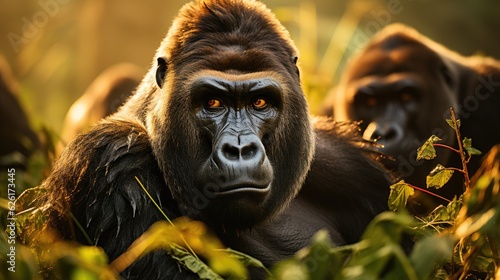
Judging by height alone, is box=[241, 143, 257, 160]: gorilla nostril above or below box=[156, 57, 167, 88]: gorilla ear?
below

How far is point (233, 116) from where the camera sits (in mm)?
3479

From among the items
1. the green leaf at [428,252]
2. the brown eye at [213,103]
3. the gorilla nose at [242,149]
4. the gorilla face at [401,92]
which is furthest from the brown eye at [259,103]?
the gorilla face at [401,92]

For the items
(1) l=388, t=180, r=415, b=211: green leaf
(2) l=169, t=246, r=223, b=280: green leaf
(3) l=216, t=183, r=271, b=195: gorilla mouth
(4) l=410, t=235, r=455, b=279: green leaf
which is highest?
(4) l=410, t=235, r=455, b=279: green leaf

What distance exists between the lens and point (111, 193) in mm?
3344

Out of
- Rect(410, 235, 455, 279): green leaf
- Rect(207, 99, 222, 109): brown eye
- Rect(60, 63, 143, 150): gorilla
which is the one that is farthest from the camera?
Rect(60, 63, 143, 150): gorilla

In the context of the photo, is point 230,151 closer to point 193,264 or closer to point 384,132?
point 193,264

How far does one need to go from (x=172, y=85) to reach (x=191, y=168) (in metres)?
0.41

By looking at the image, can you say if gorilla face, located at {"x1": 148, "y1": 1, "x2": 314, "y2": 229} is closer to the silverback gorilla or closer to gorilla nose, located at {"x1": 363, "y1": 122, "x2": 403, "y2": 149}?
the silverback gorilla

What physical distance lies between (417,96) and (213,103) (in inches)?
134

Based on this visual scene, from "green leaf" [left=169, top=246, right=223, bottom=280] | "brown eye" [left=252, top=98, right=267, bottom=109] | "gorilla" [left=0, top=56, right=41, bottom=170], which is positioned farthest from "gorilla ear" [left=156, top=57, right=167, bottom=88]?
"gorilla" [left=0, top=56, right=41, bottom=170]

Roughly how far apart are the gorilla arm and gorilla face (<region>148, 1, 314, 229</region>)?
0.32 feet

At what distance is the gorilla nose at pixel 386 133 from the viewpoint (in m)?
6.12

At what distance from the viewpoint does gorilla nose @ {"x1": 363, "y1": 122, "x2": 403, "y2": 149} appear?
612 cm

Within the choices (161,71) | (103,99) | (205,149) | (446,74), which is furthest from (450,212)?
(103,99)
